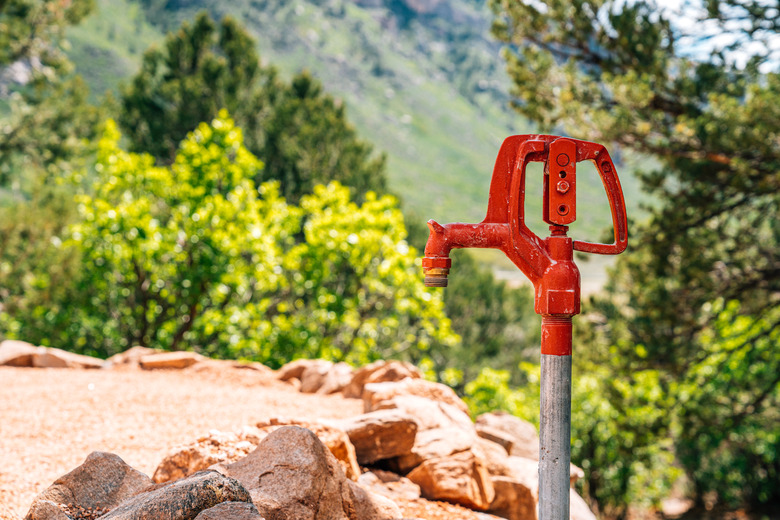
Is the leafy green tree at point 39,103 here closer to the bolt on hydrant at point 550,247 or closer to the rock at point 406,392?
the rock at point 406,392

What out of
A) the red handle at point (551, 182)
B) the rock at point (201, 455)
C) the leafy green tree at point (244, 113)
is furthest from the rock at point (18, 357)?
the leafy green tree at point (244, 113)

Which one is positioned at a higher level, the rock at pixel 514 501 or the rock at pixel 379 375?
the rock at pixel 379 375

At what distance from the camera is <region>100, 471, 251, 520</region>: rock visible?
2.18 meters

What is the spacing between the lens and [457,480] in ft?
12.4

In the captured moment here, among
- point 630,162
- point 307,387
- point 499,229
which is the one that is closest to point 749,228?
point 630,162

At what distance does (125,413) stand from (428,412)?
2.42m

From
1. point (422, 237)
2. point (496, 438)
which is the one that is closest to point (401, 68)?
point (422, 237)

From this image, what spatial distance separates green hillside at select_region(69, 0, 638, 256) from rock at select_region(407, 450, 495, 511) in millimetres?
62258

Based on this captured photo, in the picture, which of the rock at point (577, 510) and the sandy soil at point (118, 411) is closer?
the sandy soil at point (118, 411)

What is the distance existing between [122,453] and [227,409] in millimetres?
1152

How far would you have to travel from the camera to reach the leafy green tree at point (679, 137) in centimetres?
796

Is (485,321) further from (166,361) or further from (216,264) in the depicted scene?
(166,361)

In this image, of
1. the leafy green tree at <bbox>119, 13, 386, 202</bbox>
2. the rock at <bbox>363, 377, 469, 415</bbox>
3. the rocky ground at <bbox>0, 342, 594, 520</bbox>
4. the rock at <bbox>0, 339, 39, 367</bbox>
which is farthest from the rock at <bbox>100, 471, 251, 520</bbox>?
the leafy green tree at <bbox>119, 13, 386, 202</bbox>

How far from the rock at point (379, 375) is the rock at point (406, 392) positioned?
62 centimetres
